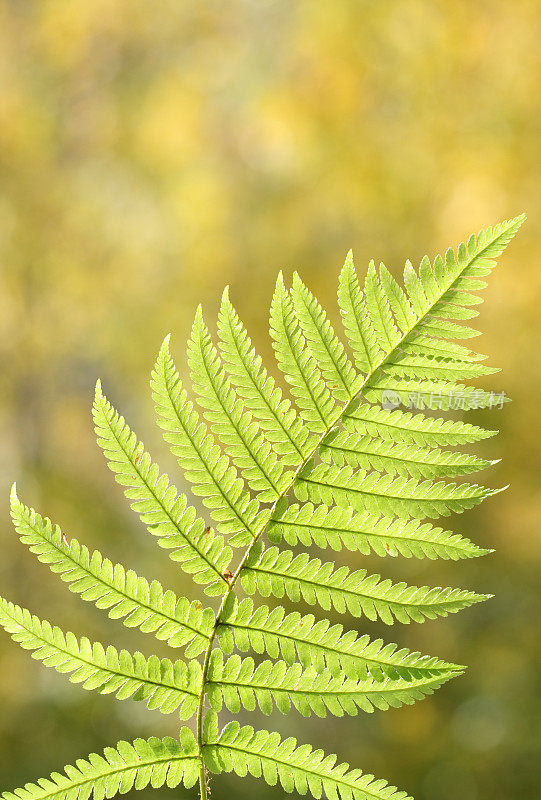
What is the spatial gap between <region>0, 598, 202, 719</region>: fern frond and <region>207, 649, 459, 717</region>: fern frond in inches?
0.7

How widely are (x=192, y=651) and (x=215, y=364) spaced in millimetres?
175

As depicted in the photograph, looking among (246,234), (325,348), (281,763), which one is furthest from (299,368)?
(246,234)

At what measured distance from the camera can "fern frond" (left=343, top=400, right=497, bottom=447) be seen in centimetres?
48

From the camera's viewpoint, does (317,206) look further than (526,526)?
Yes

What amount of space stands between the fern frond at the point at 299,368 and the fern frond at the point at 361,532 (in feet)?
0.17

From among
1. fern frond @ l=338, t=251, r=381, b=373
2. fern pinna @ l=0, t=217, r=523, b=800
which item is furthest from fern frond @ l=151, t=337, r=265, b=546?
fern frond @ l=338, t=251, r=381, b=373

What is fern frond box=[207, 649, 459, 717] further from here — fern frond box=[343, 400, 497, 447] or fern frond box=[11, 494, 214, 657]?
fern frond box=[343, 400, 497, 447]

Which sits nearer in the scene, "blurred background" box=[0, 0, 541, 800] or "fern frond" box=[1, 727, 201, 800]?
"fern frond" box=[1, 727, 201, 800]

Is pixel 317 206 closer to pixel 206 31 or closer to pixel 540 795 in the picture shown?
pixel 206 31

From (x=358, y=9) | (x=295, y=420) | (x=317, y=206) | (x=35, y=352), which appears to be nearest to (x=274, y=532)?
(x=295, y=420)

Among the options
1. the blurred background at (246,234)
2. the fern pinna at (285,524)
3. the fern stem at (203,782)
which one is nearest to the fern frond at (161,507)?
the fern pinna at (285,524)

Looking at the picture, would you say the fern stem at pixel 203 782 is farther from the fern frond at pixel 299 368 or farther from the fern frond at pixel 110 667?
the fern frond at pixel 299 368

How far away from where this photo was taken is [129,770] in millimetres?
456

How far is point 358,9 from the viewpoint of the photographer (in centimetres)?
531
